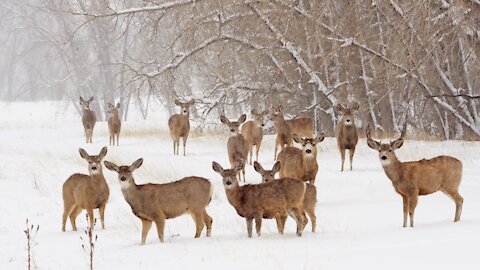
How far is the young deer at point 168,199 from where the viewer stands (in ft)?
30.6

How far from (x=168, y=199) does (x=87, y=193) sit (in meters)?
1.87

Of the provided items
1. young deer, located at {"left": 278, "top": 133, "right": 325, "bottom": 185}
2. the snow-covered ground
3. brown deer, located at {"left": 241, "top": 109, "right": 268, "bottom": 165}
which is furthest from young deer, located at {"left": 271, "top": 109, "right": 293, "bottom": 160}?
young deer, located at {"left": 278, "top": 133, "right": 325, "bottom": 185}

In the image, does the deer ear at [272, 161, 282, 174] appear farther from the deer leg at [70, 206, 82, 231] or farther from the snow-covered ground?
the deer leg at [70, 206, 82, 231]

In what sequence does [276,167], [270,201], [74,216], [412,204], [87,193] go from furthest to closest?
[74,216], [87,193], [276,167], [412,204], [270,201]

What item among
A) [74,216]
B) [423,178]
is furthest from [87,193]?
[423,178]

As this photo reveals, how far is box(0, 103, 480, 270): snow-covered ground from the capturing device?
7.46 m

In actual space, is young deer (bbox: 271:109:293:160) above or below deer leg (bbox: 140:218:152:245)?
above

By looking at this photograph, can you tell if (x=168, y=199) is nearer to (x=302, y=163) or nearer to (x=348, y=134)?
(x=302, y=163)

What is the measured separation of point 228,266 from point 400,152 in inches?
426

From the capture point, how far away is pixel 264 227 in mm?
10094

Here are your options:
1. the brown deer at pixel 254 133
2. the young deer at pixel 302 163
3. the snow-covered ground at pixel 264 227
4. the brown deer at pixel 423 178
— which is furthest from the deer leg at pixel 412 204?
the brown deer at pixel 254 133

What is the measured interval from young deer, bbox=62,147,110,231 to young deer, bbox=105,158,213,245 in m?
1.35

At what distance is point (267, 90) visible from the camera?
23.4 meters

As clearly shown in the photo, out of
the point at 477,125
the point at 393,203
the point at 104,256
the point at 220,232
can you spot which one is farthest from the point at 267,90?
the point at 104,256
